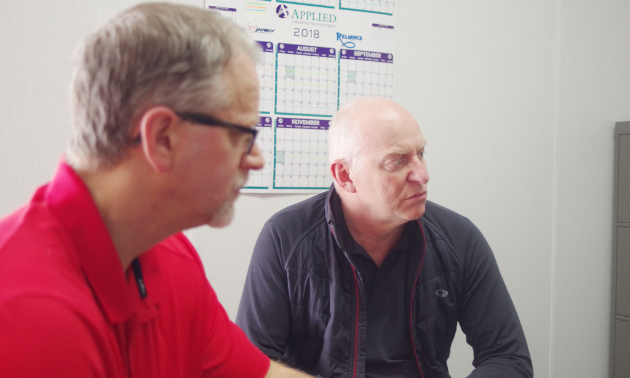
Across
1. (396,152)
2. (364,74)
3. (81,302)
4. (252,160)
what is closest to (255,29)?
A: (364,74)

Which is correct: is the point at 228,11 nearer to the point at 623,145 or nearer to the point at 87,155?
the point at 87,155

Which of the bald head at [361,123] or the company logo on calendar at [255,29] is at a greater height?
the company logo on calendar at [255,29]

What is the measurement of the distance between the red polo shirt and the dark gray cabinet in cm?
250

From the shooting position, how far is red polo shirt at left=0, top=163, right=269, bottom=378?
21.8 inches

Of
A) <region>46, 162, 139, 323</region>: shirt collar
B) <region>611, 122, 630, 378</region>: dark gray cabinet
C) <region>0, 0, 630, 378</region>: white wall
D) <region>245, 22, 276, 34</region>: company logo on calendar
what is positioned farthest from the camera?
<region>611, 122, 630, 378</region>: dark gray cabinet

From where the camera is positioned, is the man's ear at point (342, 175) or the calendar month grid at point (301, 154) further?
the calendar month grid at point (301, 154)

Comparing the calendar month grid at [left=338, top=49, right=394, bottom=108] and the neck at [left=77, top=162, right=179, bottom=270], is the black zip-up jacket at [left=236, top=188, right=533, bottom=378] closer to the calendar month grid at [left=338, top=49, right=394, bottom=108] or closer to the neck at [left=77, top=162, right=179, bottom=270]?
the neck at [left=77, top=162, right=179, bottom=270]

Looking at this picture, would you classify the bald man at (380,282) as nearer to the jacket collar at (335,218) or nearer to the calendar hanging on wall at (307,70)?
the jacket collar at (335,218)

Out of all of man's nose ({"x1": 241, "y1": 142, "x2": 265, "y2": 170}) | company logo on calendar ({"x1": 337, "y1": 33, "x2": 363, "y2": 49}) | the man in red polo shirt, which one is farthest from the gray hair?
company logo on calendar ({"x1": 337, "y1": 33, "x2": 363, "y2": 49})

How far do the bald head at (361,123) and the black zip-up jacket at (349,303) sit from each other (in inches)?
8.2

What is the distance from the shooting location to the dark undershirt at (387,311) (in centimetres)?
133

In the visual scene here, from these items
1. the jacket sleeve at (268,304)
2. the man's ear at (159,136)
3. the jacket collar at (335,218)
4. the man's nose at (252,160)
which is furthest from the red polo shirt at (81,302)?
the jacket collar at (335,218)

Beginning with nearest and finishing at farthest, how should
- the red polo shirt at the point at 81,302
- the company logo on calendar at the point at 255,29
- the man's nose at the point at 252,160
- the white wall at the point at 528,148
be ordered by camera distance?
1. the red polo shirt at the point at 81,302
2. the man's nose at the point at 252,160
3. the company logo on calendar at the point at 255,29
4. the white wall at the point at 528,148

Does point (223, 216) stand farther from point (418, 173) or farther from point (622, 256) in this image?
point (622, 256)
